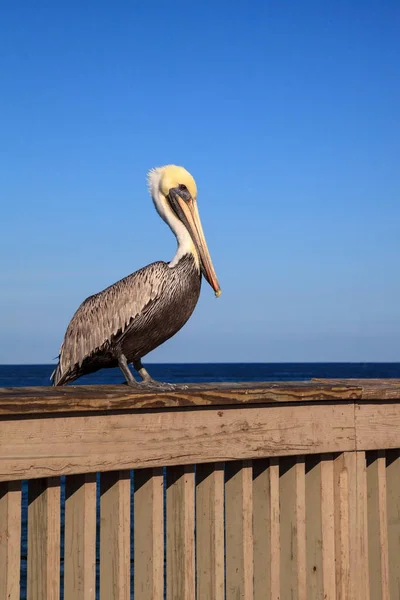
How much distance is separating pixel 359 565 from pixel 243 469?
660mm

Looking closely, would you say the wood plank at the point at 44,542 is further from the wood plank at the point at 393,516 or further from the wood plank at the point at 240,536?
the wood plank at the point at 393,516

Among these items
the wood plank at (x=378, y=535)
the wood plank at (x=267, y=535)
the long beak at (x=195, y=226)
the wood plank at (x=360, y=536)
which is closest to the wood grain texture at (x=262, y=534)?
the wood plank at (x=267, y=535)

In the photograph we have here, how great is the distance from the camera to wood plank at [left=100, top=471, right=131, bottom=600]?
9.07ft

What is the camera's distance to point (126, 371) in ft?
13.3

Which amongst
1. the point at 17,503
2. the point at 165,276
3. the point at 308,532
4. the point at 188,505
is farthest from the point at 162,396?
the point at 165,276

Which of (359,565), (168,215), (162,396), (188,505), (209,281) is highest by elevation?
(168,215)

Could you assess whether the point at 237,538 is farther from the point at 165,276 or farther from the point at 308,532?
the point at 165,276

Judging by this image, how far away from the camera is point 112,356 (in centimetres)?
441

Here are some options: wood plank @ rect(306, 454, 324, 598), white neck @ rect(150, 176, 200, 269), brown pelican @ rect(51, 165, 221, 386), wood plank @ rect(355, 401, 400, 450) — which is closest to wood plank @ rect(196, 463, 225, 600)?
wood plank @ rect(306, 454, 324, 598)

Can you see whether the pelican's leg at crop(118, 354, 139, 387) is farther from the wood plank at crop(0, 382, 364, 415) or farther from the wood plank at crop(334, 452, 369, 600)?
the wood plank at crop(334, 452, 369, 600)

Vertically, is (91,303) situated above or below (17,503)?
above

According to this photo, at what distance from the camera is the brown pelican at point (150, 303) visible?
4234 mm

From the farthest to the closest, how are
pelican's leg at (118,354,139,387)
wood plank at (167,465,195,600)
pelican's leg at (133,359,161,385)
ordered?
1. pelican's leg at (133,359,161,385)
2. pelican's leg at (118,354,139,387)
3. wood plank at (167,465,195,600)

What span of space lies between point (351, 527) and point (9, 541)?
4.61 ft
